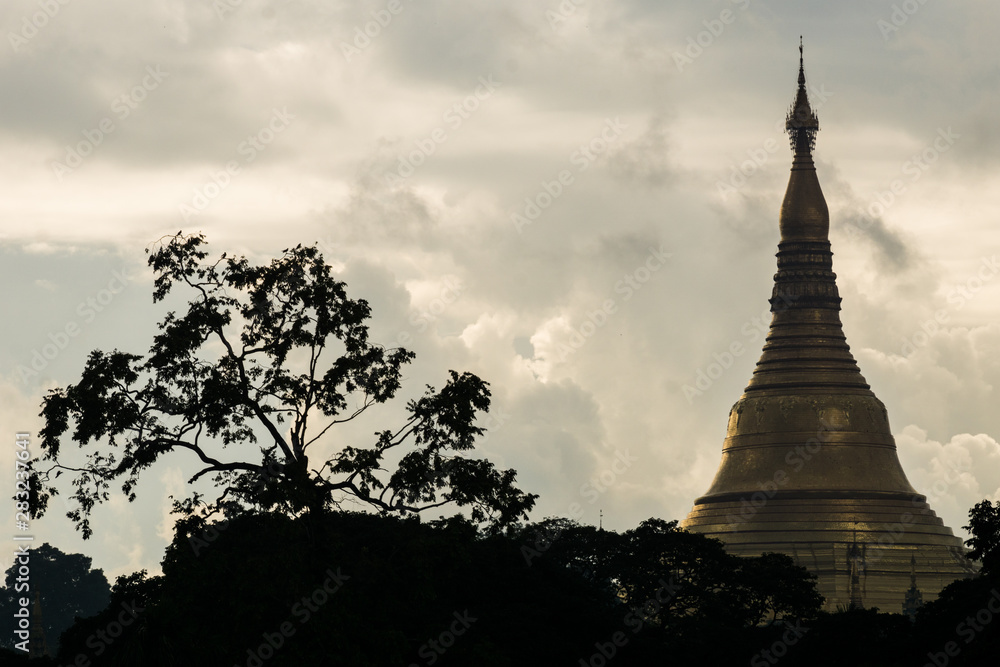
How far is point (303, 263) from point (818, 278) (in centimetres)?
7503

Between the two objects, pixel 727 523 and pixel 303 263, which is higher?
pixel 727 523

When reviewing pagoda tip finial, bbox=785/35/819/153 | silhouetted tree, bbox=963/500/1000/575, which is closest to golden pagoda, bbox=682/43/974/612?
pagoda tip finial, bbox=785/35/819/153

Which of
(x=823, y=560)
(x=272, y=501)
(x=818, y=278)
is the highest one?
(x=818, y=278)

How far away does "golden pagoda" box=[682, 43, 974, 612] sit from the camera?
106062 millimetres

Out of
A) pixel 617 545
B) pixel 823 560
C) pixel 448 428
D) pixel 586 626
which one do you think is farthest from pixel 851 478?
pixel 448 428

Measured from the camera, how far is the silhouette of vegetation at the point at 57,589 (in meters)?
135

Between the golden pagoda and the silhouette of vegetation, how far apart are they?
50.1m

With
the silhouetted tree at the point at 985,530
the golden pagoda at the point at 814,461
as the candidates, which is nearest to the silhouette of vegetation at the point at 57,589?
the golden pagoda at the point at 814,461

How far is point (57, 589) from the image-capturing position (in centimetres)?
14050

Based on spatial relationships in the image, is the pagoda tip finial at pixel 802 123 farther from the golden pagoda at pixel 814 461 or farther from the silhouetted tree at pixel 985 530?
the silhouetted tree at pixel 985 530

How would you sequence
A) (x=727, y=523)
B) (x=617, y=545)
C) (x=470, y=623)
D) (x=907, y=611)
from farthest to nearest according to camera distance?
(x=727, y=523), (x=907, y=611), (x=617, y=545), (x=470, y=623)

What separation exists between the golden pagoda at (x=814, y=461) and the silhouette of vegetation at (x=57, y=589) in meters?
50.1

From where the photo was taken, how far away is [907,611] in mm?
103125

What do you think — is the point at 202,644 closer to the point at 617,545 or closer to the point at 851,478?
the point at 617,545
